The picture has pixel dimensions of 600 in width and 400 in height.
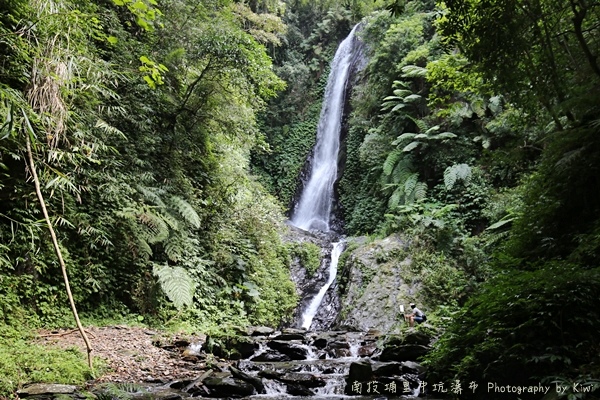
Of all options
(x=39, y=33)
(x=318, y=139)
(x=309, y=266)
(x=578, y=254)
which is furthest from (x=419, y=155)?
(x=39, y=33)

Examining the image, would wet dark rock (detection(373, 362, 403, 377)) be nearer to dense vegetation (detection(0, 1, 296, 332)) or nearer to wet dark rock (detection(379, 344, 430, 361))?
wet dark rock (detection(379, 344, 430, 361))

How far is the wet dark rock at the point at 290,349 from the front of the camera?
637cm

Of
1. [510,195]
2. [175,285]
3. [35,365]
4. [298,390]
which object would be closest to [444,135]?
[510,195]

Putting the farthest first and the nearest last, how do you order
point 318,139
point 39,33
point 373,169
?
1. point 318,139
2. point 373,169
3. point 39,33

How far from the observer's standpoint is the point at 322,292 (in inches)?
485

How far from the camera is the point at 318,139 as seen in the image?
20828 mm

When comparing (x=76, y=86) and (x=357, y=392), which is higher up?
(x=76, y=86)

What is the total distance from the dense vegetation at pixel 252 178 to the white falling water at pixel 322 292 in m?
0.67

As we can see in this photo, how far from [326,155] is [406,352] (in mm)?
15026

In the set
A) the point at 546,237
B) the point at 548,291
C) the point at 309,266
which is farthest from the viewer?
the point at 309,266

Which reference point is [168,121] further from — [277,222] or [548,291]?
[548,291]

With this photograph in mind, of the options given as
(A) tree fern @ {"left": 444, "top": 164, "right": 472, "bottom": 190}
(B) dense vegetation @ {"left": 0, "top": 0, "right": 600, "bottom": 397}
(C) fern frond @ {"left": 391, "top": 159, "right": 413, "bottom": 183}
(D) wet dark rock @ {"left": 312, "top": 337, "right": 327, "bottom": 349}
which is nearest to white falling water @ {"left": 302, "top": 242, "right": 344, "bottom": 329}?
(B) dense vegetation @ {"left": 0, "top": 0, "right": 600, "bottom": 397}

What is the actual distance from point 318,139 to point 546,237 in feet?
54.1

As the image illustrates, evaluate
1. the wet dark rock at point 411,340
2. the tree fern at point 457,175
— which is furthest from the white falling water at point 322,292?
the wet dark rock at point 411,340
